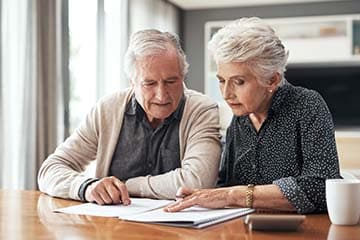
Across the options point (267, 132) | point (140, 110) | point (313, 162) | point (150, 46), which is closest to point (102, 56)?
point (140, 110)

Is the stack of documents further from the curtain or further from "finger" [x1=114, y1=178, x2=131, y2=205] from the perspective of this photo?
the curtain

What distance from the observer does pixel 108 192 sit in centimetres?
152

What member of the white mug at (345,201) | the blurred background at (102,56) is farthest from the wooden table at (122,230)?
the blurred background at (102,56)

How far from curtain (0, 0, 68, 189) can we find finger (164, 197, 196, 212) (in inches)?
78.1

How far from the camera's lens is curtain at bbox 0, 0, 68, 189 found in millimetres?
3184

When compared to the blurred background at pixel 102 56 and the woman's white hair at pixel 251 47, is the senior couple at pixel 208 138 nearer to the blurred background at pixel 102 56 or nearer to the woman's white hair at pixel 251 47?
the woman's white hair at pixel 251 47

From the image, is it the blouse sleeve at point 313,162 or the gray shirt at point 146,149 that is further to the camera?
the gray shirt at point 146,149

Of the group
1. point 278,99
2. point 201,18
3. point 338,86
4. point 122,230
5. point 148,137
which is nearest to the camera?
point 122,230

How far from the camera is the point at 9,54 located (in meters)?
3.21

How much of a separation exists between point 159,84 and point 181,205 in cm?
48

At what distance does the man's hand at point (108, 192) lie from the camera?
151cm

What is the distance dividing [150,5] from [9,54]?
104 inches

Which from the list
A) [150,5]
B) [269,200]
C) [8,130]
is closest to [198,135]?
[269,200]

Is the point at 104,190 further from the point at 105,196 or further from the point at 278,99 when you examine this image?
the point at 278,99
